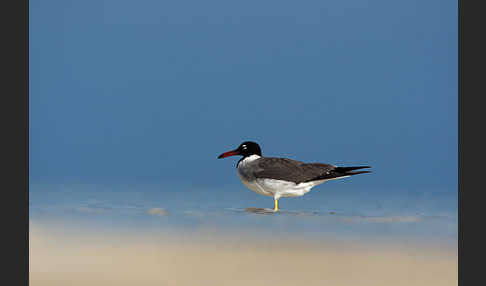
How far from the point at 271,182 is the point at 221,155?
1011 millimetres

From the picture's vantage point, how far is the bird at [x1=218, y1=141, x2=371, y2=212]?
24.5 feet

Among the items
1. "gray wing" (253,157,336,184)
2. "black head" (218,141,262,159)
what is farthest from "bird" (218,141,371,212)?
"black head" (218,141,262,159)

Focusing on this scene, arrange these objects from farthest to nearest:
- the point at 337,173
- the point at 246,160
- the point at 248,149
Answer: the point at 248,149
the point at 246,160
the point at 337,173

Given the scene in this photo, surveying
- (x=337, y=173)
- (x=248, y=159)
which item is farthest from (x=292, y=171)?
(x=248, y=159)

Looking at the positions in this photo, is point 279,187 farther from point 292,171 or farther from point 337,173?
point 337,173

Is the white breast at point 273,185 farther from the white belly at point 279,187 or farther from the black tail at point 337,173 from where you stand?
the black tail at point 337,173

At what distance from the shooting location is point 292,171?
754 cm

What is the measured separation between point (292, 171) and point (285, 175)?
120 millimetres

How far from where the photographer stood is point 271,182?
747 centimetres

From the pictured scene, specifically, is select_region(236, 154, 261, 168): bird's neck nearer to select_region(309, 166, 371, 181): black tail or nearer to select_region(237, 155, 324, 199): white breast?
select_region(237, 155, 324, 199): white breast

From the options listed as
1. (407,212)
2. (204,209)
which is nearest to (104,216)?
(204,209)

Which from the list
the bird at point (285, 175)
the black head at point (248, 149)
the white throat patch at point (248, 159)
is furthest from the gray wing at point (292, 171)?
the black head at point (248, 149)

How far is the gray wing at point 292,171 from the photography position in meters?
7.47

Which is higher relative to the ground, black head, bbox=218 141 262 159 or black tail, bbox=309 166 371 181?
black head, bbox=218 141 262 159
